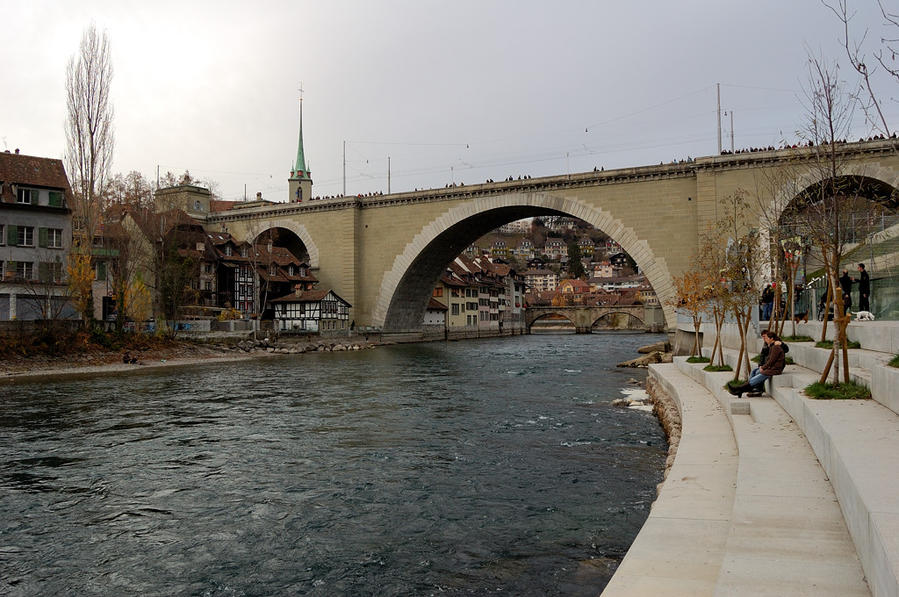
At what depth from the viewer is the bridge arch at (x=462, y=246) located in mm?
Answer: 42969

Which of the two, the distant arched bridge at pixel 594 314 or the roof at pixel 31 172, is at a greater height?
the roof at pixel 31 172

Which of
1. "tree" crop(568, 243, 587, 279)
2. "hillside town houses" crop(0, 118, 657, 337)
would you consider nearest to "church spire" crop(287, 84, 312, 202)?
"hillside town houses" crop(0, 118, 657, 337)

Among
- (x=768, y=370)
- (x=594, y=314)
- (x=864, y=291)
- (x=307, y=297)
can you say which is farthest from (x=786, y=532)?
(x=594, y=314)

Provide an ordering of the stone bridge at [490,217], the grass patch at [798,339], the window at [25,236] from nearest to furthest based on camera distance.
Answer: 1. the grass patch at [798,339]
2. the window at [25,236]
3. the stone bridge at [490,217]

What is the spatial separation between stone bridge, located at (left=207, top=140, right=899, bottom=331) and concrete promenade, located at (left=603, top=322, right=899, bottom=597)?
27122 millimetres

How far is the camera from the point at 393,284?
180 ft

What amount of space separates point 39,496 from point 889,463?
975 centimetres

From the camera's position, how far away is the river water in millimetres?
6586

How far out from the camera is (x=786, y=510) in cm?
529

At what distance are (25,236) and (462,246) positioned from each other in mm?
30988

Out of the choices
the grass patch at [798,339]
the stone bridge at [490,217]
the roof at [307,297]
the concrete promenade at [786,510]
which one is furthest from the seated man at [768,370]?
the roof at [307,297]

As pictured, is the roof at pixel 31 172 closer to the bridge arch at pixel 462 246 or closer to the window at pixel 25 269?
the window at pixel 25 269

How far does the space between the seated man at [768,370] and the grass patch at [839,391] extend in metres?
2.08

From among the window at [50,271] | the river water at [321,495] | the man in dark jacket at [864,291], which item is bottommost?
the river water at [321,495]
